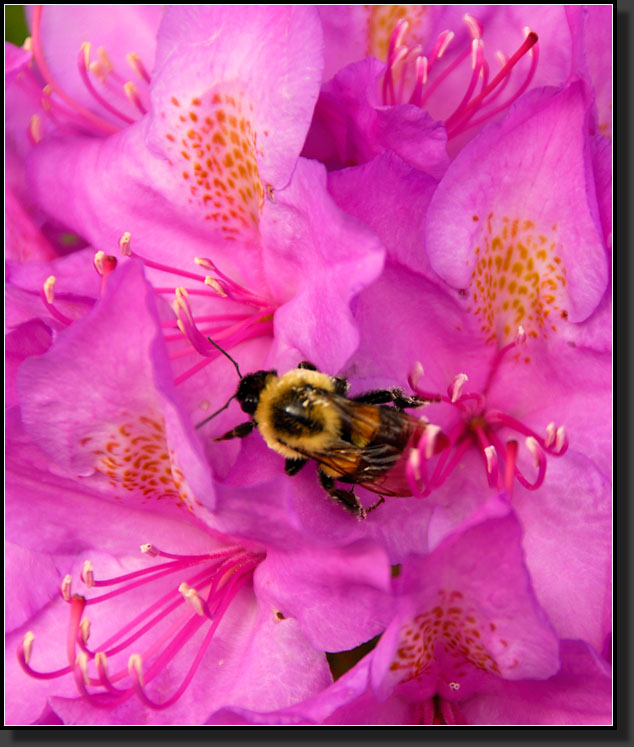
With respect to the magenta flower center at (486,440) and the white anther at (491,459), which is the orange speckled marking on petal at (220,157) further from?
the white anther at (491,459)

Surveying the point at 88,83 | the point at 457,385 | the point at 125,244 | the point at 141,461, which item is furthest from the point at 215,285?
the point at 88,83

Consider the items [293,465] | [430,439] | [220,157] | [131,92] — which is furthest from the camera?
[131,92]

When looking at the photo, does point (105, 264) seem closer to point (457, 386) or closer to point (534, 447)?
point (457, 386)

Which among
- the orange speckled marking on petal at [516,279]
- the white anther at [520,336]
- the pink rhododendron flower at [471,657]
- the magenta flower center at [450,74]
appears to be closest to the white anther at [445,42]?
the magenta flower center at [450,74]

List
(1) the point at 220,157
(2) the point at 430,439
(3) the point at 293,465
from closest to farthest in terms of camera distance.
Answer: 1. (2) the point at 430,439
2. (3) the point at 293,465
3. (1) the point at 220,157

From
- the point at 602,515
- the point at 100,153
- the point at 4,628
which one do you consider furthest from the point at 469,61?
the point at 4,628

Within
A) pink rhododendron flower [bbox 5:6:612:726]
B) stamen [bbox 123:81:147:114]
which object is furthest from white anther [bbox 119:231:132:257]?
stamen [bbox 123:81:147:114]

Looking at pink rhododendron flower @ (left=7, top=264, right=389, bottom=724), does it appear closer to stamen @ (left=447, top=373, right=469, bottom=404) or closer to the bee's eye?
the bee's eye
